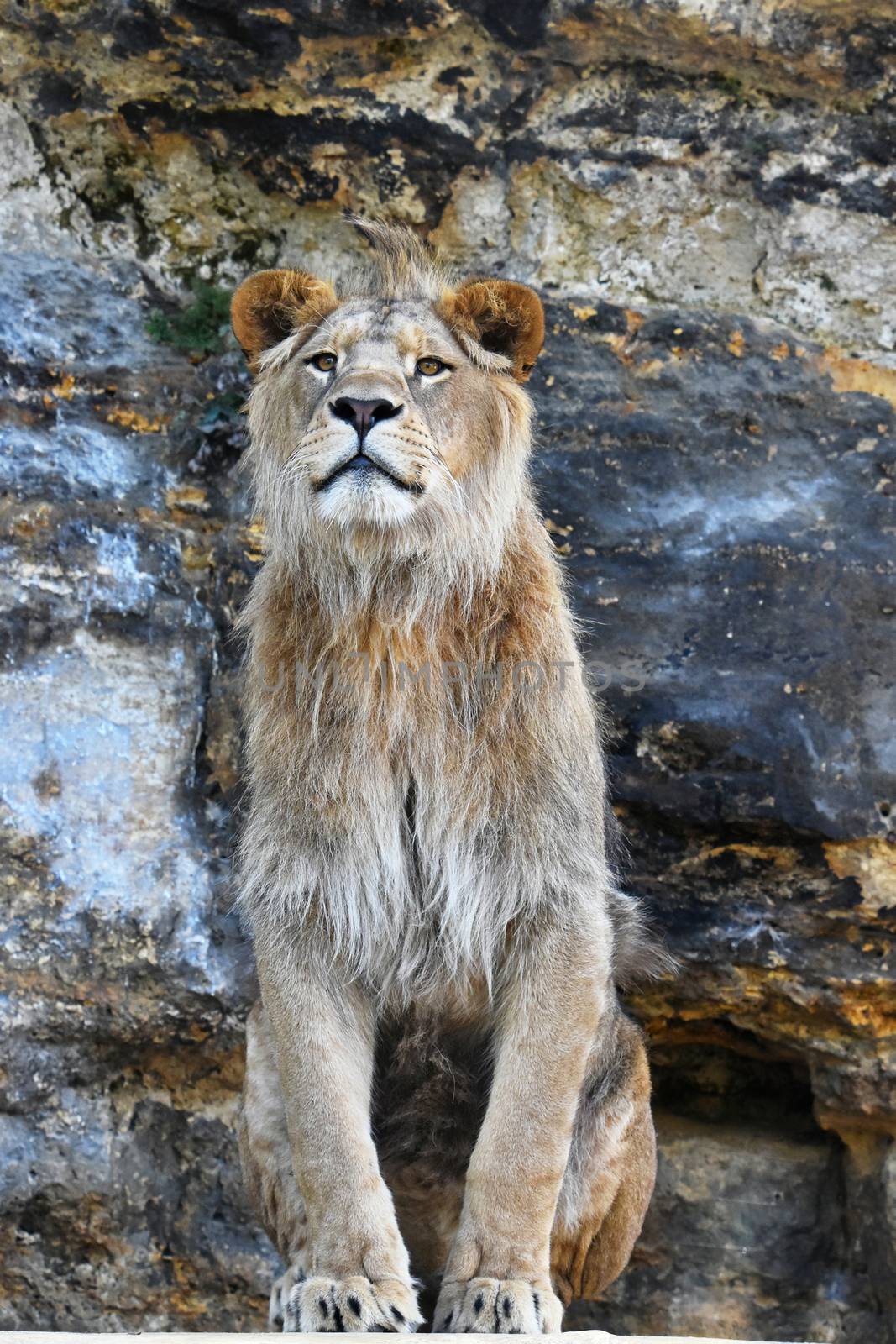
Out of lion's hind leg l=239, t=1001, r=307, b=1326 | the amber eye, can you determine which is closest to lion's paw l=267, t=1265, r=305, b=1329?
lion's hind leg l=239, t=1001, r=307, b=1326

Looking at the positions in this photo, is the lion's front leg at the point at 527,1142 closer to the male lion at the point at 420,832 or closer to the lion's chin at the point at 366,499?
the male lion at the point at 420,832

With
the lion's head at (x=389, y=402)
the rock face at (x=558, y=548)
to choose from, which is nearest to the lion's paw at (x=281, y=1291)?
the rock face at (x=558, y=548)

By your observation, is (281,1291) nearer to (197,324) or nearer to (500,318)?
(500,318)

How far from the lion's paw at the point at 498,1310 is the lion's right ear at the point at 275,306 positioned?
2.51m

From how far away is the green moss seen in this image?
5.89 meters

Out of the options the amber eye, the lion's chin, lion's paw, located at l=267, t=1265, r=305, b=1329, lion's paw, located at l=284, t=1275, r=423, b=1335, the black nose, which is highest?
the amber eye

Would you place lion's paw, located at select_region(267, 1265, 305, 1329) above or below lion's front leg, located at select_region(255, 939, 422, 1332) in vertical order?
below

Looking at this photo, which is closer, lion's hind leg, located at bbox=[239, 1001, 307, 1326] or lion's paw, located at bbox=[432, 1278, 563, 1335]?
lion's paw, located at bbox=[432, 1278, 563, 1335]

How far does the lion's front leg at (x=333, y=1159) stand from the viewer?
3758 millimetres

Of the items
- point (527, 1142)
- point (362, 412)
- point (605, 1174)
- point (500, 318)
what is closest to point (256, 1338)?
point (527, 1142)

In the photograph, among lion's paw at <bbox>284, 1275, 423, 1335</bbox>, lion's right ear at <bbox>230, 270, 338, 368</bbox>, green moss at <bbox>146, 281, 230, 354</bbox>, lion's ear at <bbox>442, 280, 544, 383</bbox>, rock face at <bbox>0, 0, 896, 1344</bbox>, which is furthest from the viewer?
green moss at <bbox>146, 281, 230, 354</bbox>

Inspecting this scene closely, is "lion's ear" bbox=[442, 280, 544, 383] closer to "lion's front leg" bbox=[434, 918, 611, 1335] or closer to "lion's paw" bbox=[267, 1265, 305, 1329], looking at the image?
"lion's front leg" bbox=[434, 918, 611, 1335]

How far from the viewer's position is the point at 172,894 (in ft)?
17.8

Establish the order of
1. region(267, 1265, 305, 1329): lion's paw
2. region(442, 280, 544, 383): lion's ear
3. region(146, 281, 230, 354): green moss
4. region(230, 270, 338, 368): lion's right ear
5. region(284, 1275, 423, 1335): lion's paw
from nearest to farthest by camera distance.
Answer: region(284, 1275, 423, 1335): lion's paw
region(267, 1265, 305, 1329): lion's paw
region(442, 280, 544, 383): lion's ear
region(230, 270, 338, 368): lion's right ear
region(146, 281, 230, 354): green moss
